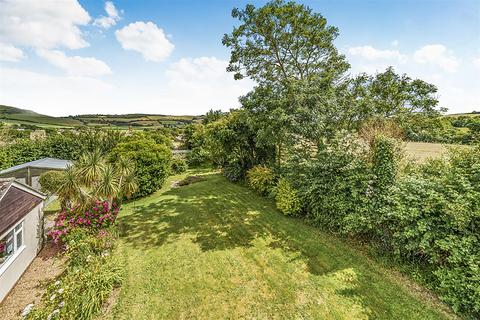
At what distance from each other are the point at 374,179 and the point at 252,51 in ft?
36.7

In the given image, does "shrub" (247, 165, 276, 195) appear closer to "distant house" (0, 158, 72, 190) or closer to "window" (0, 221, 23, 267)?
"window" (0, 221, 23, 267)

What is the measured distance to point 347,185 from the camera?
8.78 meters

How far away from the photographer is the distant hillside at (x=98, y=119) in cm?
7744

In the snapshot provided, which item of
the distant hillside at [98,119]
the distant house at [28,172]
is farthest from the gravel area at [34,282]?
the distant hillside at [98,119]

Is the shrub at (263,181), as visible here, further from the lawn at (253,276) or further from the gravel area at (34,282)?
the gravel area at (34,282)

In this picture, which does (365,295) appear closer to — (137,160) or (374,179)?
(374,179)

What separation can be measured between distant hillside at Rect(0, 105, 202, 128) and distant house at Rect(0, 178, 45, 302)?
69274mm

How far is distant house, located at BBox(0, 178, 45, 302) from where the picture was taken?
6816 millimetres

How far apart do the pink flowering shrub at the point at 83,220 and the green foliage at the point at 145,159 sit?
636 cm

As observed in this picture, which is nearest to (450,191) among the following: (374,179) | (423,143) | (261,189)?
(374,179)

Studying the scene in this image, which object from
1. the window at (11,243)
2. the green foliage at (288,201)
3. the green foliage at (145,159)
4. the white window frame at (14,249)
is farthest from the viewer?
the green foliage at (145,159)

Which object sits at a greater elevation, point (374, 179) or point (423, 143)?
point (423, 143)

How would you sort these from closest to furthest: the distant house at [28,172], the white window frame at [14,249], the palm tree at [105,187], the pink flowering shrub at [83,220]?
the white window frame at [14,249], the pink flowering shrub at [83,220], the palm tree at [105,187], the distant house at [28,172]

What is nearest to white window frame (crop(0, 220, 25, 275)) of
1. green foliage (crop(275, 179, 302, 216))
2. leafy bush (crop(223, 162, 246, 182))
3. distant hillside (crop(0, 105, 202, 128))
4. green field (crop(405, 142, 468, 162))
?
green foliage (crop(275, 179, 302, 216))
